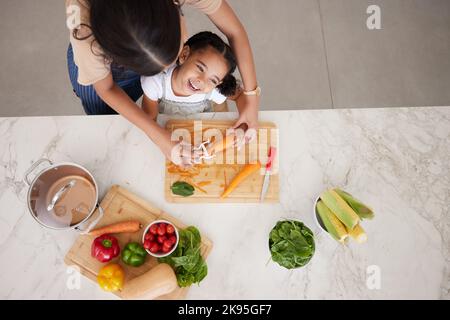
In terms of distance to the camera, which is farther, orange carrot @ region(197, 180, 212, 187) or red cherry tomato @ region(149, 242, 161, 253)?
orange carrot @ region(197, 180, 212, 187)

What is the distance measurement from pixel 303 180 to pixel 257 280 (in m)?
0.34

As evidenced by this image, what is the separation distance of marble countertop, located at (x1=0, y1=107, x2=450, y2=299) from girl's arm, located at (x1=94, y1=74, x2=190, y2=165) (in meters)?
0.07

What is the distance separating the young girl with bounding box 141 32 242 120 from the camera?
1.06 meters

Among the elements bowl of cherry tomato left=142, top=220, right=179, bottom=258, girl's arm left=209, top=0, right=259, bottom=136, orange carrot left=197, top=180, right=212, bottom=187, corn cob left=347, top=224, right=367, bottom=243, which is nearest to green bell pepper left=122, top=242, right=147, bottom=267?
bowl of cherry tomato left=142, top=220, right=179, bottom=258

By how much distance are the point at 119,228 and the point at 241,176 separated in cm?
39

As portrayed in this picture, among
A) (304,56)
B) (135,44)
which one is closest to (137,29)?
(135,44)

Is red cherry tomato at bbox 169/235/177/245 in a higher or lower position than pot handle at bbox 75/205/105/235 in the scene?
lower

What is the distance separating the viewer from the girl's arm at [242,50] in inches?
42.3

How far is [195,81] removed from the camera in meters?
1.08

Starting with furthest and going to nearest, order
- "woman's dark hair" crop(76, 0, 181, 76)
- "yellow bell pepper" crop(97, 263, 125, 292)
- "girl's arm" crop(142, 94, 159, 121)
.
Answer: "girl's arm" crop(142, 94, 159, 121)
"yellow bell pepper" crop(97, 263, 125, 292)
"woman's dark hair" crop(76, 0, 181, 76)

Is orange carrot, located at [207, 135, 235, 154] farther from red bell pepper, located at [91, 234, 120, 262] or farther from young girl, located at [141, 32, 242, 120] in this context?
red bell pepper, located at [91, 234, 120, 262]

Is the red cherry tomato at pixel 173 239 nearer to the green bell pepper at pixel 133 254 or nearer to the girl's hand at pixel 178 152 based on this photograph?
the green bell pepper at pixel 133 254

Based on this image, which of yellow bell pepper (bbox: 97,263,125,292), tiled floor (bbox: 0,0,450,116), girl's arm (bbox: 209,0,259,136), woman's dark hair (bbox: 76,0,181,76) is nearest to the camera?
woman's dark hair (bbox: 76,0,181,76)

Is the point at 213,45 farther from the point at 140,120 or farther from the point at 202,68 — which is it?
the point at 140,120
